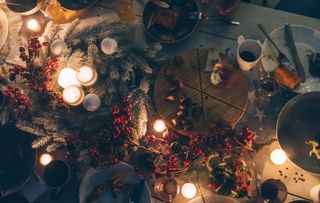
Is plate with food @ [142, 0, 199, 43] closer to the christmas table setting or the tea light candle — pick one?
the christmas table setting

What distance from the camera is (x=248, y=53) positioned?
8.21 feet

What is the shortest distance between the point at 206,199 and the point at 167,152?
43 centimetres

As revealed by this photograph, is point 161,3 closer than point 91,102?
No

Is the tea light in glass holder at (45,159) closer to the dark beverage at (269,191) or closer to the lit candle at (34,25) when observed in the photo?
the lit candle at (34,25)

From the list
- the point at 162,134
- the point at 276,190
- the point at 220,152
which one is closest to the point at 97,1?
the point at 162,134

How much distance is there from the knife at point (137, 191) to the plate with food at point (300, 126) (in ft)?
3.26

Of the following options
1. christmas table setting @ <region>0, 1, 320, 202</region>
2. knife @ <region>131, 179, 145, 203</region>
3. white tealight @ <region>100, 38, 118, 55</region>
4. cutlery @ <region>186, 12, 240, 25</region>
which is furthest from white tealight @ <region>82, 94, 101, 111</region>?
cutlery @ <region>186, 12, 240, 25</region>

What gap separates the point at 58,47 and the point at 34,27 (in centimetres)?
40

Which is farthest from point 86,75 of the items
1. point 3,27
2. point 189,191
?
point 189,191

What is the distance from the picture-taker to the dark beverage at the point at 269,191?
2363mm

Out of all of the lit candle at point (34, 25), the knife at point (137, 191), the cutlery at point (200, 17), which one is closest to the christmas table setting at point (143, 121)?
the knife at point (137, 191)

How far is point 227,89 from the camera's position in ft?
8.18

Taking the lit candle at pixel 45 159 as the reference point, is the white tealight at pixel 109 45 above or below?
above

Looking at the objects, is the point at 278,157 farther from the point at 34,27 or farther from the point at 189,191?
the point at 34,27
